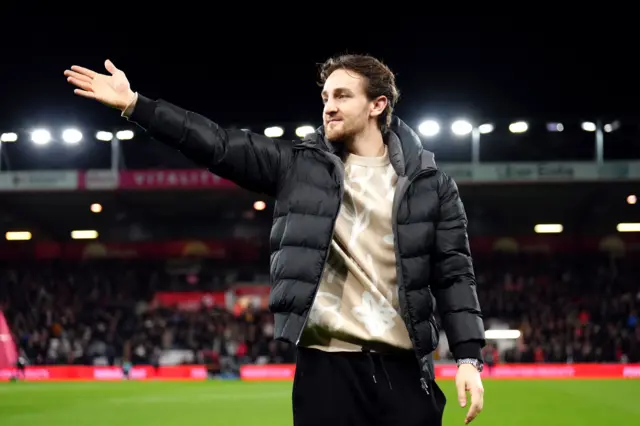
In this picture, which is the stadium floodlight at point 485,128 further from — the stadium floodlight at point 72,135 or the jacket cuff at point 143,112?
the jacket cuff at point 143,112

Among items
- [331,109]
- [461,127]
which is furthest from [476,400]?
[461,127]

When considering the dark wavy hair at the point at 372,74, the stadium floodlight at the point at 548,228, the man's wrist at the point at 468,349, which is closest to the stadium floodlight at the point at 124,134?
the stadium floodlight at the point at 548,228

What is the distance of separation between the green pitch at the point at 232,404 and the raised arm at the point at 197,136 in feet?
27.9

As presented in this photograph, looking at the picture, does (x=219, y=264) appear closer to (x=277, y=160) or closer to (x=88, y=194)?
(x=88, y=194)

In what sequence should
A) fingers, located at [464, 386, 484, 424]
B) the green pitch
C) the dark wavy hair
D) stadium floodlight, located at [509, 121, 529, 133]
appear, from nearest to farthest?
fingers, located at [464, 386, 484, 424]
the dark wavy hair
the green pitch
stadium floodlight, located at [509, 121, 529, 133]

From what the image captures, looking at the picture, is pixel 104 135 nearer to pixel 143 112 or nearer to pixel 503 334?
pixel 503 334

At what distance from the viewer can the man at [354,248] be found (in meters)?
3.28

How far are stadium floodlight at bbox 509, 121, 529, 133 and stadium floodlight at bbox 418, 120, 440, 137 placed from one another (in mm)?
3406

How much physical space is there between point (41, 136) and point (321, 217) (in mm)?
28588

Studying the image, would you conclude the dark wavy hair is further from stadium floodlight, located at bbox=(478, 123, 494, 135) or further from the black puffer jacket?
stadium floodlight, located at bbox=(478, 123, 494, 135)

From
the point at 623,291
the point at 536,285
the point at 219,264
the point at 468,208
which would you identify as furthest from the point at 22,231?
the point at 623,291

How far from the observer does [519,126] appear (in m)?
30.9

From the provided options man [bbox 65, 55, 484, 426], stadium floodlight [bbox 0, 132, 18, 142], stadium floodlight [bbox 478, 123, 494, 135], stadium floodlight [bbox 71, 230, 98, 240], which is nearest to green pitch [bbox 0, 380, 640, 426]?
man [bbox 65, 55, 484, 426]

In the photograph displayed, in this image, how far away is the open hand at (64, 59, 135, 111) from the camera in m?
3.31
